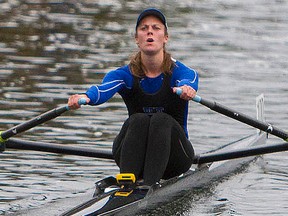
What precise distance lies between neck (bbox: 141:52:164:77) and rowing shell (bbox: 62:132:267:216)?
1031 mm

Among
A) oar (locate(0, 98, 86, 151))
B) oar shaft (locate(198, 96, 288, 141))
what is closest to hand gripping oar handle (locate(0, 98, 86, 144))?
oar (locate(0, 98, 86, 151))

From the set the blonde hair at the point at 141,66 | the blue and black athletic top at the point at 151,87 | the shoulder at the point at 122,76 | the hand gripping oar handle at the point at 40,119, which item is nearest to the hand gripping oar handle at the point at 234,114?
the blue and black athletic top at the point at 151,87

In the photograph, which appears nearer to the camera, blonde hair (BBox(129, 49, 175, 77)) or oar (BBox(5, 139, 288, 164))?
blonde hair (BBox(129, 49, 175, 77))

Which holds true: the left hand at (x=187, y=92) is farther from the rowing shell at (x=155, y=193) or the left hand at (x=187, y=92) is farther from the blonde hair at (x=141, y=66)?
the rowing shell at (x=155, y=193)

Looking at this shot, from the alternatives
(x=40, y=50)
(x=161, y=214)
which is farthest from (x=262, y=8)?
(x=161, y=214)

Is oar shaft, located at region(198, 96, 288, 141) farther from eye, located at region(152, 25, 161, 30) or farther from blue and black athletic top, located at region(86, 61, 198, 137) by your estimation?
eye, located at region(152, 25, 161, 30)

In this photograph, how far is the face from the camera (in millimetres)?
8703

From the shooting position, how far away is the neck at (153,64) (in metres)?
8.85

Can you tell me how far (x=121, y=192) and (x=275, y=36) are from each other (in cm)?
1726

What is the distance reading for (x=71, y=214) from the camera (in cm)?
737

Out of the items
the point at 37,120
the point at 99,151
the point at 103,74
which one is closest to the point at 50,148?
the point at 99,151

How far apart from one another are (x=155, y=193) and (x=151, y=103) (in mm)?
911

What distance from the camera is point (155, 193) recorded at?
→ 846cm

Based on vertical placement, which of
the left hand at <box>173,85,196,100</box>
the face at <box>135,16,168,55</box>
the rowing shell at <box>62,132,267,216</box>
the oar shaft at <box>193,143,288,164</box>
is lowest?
the rowing shell at <box>62,132,267,216</box>
